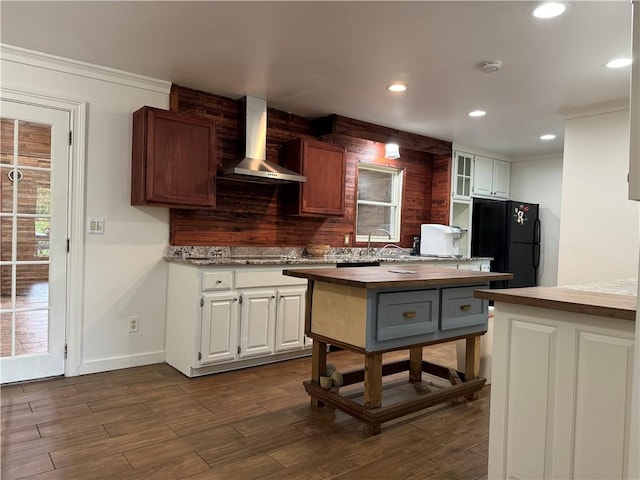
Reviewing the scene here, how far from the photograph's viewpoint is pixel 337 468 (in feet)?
6.73

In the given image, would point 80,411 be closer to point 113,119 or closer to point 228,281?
point 228,281

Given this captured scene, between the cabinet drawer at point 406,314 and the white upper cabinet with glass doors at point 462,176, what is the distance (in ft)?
11.5

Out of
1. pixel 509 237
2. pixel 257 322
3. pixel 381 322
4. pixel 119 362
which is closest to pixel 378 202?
pixel 509 237

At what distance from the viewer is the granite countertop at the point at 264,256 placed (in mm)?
3479

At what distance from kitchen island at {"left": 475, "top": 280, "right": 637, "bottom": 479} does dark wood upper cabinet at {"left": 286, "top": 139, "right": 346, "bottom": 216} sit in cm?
276

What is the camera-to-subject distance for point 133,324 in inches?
139

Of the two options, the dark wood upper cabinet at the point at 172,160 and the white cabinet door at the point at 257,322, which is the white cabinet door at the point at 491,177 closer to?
the white cabinet door at the point at 257,322

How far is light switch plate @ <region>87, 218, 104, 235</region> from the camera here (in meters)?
3.33

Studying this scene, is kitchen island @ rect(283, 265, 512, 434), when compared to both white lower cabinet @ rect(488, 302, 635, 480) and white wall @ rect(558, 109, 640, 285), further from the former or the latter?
white wall @ rect(558, 109, 640, 285)

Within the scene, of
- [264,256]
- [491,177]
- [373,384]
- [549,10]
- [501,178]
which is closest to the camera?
[549,10]

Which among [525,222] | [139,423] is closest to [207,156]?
[139,423]

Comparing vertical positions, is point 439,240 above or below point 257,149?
below

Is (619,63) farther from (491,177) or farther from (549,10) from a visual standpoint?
(491,177)

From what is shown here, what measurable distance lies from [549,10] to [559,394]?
6.38 ft
